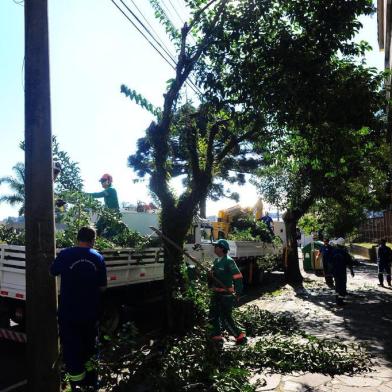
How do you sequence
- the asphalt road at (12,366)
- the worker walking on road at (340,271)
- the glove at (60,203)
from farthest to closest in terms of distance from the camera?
the worker walking on road at (340,271) → the glove at (60,203) → the asphalt road at (12,366)

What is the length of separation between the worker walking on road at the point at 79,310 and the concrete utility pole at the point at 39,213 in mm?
113

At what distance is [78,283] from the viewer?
15.8ft

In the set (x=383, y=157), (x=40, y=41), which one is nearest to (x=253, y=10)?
(x=40, y=41)

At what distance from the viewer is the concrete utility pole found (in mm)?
4621

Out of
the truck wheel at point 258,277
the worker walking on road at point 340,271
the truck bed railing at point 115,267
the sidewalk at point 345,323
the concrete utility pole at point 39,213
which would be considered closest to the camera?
the concrete utility pole at point 39,213

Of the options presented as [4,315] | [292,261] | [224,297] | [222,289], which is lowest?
[292,261]

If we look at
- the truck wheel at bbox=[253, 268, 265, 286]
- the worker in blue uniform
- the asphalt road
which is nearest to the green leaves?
the asphalt road

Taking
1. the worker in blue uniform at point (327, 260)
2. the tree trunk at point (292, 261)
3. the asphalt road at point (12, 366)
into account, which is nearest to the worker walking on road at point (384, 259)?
the worker in blue uniform at point (327, 260)

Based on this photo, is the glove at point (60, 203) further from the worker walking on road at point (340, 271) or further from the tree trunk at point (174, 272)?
the worker walking on road at point (340, 271)

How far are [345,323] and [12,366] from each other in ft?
21.4

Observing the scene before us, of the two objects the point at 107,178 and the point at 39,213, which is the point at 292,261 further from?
the point at 39,213

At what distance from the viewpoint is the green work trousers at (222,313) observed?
705cm

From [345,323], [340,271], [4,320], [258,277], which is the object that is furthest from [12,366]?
[258,277]

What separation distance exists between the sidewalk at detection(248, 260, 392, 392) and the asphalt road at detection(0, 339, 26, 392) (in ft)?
10.2
